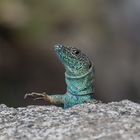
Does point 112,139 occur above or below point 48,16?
below

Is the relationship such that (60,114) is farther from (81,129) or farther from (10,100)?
(10,100)

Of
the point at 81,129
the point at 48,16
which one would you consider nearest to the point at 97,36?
the point at 48,16

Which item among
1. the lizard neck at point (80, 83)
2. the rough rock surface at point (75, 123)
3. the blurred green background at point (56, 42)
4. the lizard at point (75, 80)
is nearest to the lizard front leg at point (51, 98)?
the lizard at point (75, 80)

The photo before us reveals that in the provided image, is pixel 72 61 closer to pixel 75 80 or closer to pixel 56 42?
pixel 75 80

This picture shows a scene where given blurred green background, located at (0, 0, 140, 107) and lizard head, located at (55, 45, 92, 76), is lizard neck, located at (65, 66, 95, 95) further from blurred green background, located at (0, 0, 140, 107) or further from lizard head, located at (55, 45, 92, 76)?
blurred green background, located at (0, 0, 140, 107)

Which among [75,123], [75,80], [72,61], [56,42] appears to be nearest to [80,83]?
[75,80]

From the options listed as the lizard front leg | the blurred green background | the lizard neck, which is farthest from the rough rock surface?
the blurred green background

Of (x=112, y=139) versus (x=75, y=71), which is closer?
(x=112, y=139)
